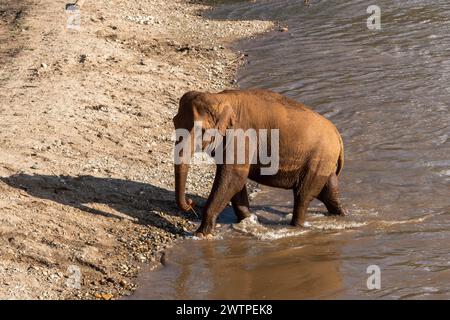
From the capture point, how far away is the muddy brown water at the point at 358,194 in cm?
900

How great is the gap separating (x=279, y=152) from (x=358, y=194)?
1.83 meters

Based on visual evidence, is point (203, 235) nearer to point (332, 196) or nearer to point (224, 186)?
point (224, 186)

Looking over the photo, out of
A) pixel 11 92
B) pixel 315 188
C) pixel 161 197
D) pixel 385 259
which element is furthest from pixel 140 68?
pixel 385 259

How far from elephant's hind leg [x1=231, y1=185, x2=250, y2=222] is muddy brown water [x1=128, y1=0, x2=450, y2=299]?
155mm

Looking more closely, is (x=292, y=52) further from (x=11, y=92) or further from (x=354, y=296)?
(x=354, y=296)

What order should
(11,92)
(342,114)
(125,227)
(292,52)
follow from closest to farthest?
1. (125,227)
2. (11,92)
3. (342,114)
4. (292,52)

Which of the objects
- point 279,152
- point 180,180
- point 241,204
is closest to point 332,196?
point 279,152

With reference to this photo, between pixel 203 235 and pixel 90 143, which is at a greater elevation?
pixel 90 143

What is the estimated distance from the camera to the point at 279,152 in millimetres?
10305

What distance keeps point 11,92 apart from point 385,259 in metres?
7.29

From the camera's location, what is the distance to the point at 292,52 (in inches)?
763

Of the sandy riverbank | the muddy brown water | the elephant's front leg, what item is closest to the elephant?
the elephant's front leg

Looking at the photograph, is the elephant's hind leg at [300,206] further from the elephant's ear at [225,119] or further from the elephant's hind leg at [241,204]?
the elephant's ear at [225,119]
